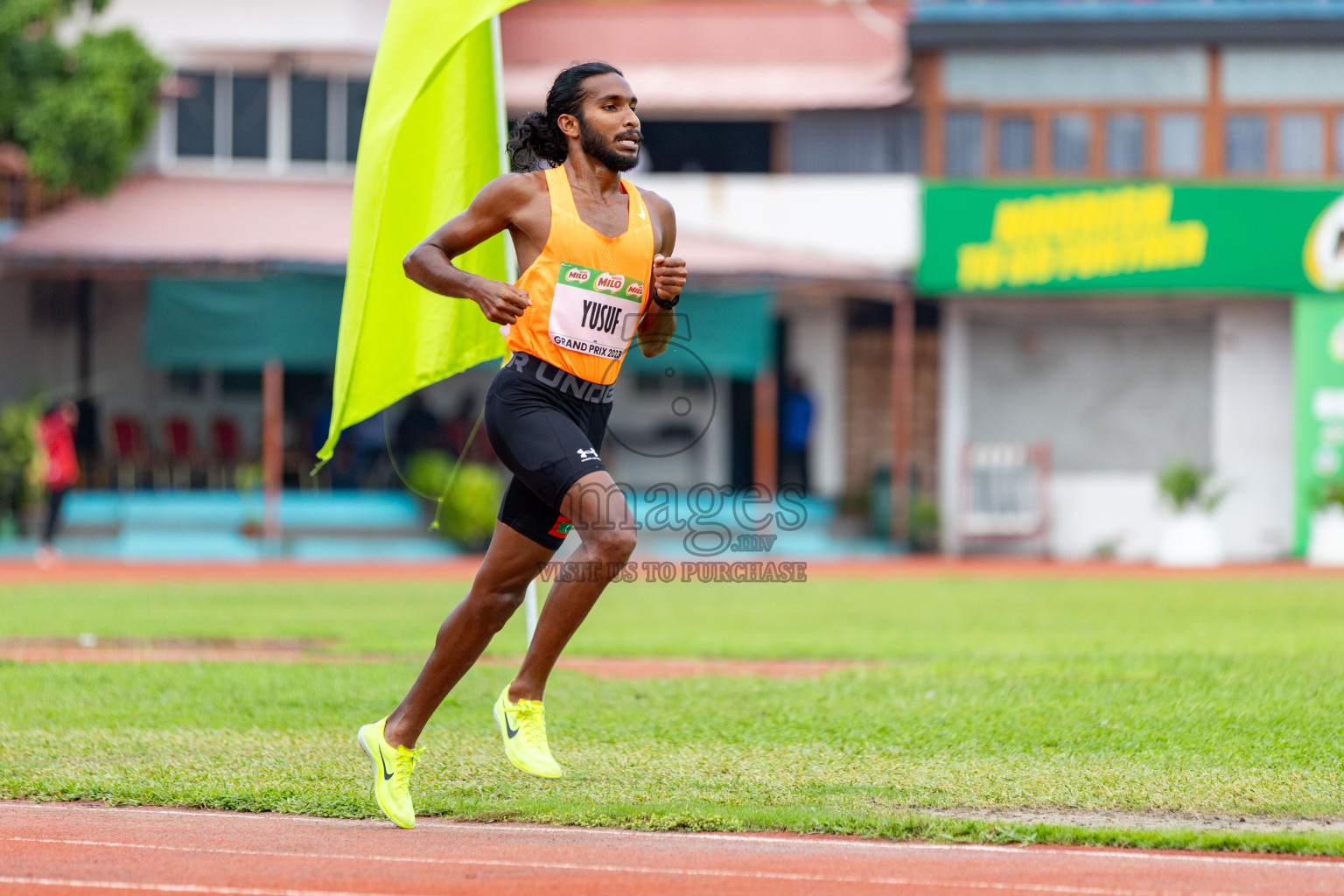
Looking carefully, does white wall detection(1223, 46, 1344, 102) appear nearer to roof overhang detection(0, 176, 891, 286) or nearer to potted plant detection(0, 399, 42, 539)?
roof overhang detection(0, 176, 891, 286)

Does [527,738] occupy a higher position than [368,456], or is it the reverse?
[368,456]

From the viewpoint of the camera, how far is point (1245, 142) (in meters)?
23.0

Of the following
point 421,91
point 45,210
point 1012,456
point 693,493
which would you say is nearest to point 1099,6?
point 1012,456

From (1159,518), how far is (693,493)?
685 cm

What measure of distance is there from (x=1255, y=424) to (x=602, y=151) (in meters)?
20.2

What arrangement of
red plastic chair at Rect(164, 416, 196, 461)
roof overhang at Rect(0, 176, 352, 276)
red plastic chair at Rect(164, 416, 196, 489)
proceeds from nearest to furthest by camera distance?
roof overhang at Rect(0, 176, 352, 276)
red plastic chair at Rect(164, 416, 196, 489)
red plastic chair at Rect(164, 416, 196, 461)

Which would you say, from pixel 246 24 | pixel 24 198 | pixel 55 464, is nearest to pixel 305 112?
pixel 246 24

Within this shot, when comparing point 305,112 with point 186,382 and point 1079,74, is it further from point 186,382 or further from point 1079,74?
A: point 1079,74

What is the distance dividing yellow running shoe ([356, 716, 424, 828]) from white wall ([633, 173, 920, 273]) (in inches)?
729

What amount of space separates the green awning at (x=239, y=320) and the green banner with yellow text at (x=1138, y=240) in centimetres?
848

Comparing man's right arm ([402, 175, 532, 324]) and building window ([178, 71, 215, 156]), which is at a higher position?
building window ([178, 71, 215, 156])

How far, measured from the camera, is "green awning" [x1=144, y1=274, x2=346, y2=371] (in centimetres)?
2119

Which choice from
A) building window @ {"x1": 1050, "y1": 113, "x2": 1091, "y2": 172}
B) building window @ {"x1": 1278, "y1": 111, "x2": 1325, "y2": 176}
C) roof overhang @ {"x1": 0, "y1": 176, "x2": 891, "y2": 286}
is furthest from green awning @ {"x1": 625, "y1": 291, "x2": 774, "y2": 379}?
building window @ {"x1": 1278, "y1": 111, "x2": 1325, "y2": 176}

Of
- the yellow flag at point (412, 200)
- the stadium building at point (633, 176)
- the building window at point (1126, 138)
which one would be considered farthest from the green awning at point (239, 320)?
the yellow flag at point (412, 200)
